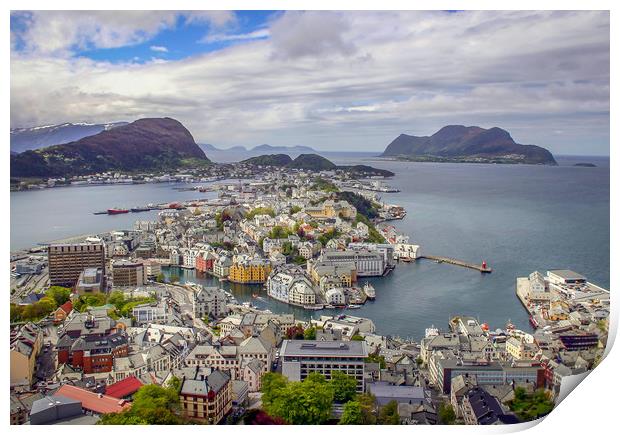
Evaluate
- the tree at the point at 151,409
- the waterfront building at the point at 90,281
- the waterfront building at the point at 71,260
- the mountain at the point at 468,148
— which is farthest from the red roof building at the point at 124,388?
the mountain at the point at 468,148

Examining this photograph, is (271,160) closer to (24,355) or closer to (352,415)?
(24,355)

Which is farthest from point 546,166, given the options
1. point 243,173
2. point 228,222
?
point 228,222

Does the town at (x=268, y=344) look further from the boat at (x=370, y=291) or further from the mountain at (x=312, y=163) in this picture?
the mountain at (x=312, y=163)

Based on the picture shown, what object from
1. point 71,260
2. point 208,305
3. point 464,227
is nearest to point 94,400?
point 208,305

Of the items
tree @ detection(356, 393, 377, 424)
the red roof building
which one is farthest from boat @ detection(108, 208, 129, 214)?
tree @ detection(356, 393, 377, 424)

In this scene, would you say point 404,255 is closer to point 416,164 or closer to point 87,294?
point 416,164

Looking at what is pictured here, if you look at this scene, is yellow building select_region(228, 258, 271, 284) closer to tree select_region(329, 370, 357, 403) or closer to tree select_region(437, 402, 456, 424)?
tree select_region(329, 370, 357, 403)
